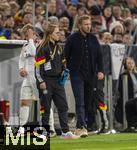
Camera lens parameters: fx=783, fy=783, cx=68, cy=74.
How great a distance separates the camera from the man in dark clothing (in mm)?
16188

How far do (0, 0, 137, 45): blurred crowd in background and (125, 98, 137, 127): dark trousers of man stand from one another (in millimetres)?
2024

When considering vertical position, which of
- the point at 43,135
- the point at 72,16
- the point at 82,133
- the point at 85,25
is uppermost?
the point at 72,16

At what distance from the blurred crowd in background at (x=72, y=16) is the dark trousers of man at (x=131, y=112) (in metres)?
2.02

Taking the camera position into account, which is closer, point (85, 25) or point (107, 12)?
point (85, 25)

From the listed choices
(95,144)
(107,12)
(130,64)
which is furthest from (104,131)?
(107,12)

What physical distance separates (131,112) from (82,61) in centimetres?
289

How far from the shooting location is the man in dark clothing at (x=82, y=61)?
1619 cm

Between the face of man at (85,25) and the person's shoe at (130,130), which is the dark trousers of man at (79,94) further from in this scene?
the person's shoe at (130,130)

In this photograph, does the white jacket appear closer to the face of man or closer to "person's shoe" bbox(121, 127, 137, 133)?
the face of man

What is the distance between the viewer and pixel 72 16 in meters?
22.2

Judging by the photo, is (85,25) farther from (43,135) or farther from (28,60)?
(43,135)

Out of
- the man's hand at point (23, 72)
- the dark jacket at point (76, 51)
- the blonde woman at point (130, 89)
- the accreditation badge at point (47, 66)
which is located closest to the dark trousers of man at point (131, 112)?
the blonde woman at point (130, 89)

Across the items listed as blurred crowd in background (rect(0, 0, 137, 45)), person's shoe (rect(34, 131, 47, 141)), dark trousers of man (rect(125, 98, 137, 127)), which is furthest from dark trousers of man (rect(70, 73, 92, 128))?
blurred crowd in background (rect(0, 0, 137, 45))

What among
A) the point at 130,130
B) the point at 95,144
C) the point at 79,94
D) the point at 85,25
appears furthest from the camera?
the point at 130,130
